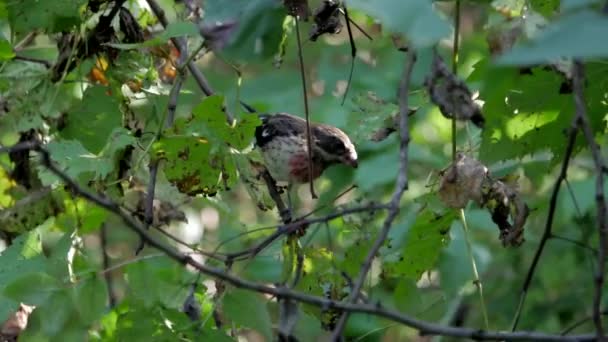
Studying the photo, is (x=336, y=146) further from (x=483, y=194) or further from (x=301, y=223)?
(x=301, y=223)

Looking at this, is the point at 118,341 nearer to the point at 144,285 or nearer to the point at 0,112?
the point at 144,285

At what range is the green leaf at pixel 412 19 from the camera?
4.62ft

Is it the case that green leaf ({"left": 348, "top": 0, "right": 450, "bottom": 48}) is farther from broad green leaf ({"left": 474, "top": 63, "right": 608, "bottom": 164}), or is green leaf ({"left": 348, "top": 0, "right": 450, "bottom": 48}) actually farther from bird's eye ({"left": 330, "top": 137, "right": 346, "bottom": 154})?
bird's eye ({"left": 330, "top": 137, "right": 346, "bottom": 154})

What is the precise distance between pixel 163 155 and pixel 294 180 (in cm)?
174

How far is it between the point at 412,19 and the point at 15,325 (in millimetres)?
1970

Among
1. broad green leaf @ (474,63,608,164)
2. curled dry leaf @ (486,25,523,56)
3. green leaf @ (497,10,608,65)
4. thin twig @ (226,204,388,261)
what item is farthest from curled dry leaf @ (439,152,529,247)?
green leaf @ (497,10,608,65)

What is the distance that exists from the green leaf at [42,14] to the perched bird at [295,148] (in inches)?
61.9

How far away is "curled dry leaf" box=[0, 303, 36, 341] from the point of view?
9.96 ft

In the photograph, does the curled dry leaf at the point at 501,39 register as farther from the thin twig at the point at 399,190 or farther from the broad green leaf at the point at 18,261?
the broad green leaf at the point at 18,261

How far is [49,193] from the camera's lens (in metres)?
3.21

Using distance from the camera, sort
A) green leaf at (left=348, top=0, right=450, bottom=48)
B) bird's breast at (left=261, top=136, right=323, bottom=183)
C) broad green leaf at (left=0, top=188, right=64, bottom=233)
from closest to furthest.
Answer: green leaf at (left=348, top=0, right=450, bottom=48)
broad green leaf at (left=0, top=188, right=64, bottom=233)
bird's breast at (left=261, top=136, right=323, bottom=183)

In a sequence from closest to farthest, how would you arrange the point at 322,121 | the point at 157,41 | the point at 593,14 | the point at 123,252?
the point at 593,14 → the point at 157,41 → the point at 322,121 → the point at 123,252

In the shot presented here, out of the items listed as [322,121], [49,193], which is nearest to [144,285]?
[49,193]

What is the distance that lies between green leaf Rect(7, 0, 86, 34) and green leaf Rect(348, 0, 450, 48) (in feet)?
5.31
